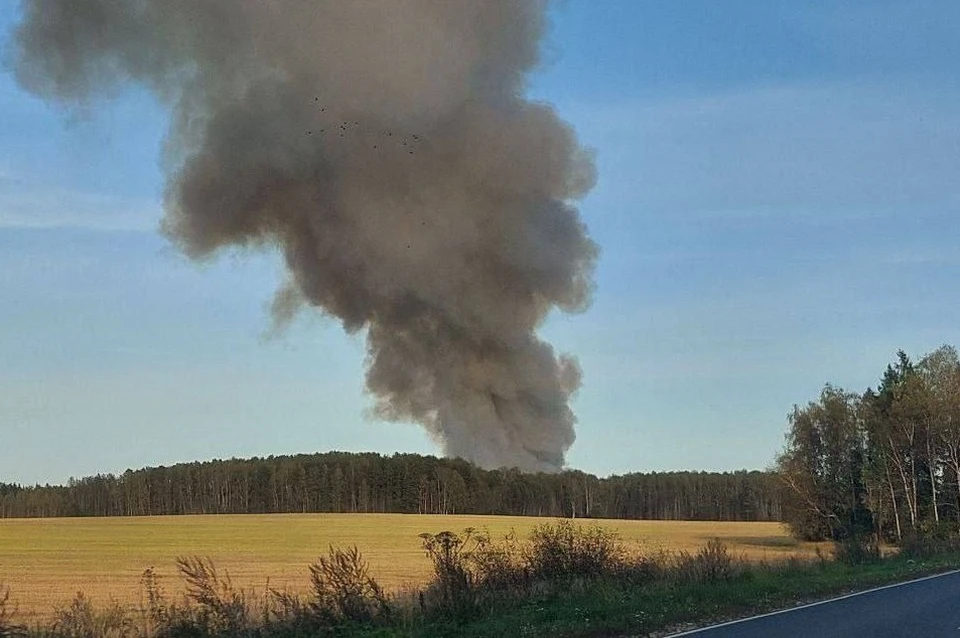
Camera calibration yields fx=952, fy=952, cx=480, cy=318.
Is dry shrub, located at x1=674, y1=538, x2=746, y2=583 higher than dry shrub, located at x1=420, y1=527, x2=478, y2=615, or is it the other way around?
dry shrub, located at x1=420, y1=527, x2=478, y2=615

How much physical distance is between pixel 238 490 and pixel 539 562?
96.1m

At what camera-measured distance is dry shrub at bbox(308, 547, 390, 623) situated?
11297 millimetres

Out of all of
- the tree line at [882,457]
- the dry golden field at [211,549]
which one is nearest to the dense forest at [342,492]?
the dry golden field at [211,549]

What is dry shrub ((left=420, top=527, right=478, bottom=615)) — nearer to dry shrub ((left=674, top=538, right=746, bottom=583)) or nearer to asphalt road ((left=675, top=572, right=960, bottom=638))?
asphalt road ((left=675, top=572, right=960, bottom=638))

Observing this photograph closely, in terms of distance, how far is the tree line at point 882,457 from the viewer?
46.4 metres

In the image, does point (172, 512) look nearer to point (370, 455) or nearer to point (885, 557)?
point (370, 455)

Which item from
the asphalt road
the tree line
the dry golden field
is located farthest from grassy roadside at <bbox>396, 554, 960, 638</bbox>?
the tree line

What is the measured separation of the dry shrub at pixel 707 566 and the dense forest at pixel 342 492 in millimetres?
73398

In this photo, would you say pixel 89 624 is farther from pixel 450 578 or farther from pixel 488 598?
pixel 488 598

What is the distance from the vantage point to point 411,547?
4253cm

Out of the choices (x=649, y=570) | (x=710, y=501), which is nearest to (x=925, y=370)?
(x=649, y=570)

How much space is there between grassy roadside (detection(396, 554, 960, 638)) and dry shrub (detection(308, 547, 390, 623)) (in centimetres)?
75

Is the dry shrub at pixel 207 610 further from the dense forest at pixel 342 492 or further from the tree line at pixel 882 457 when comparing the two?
the dense forest at pixel 342 492

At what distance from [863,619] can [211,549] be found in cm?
3408
